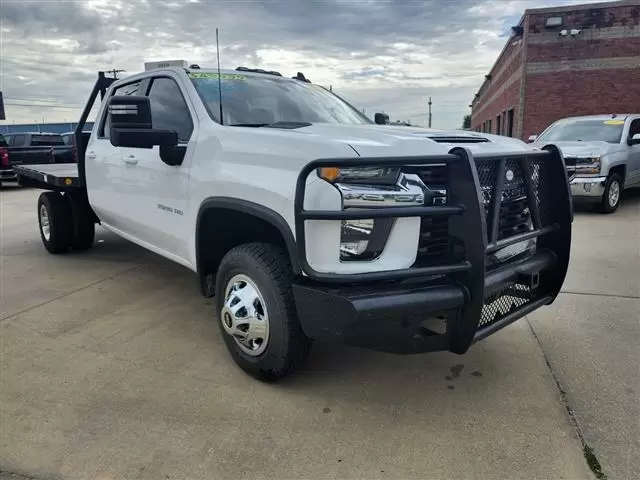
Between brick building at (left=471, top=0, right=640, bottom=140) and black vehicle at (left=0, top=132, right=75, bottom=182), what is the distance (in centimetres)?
1578

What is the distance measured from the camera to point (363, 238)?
271 centimetres

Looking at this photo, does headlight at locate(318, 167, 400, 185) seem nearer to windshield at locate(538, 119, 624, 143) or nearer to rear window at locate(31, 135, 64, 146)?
windshield at locate(538, 119, 624, 143)

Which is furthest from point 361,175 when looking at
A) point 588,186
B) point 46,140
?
point 46,140

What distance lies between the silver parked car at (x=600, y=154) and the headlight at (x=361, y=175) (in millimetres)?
7191

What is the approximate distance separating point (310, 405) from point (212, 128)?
6.16 ft

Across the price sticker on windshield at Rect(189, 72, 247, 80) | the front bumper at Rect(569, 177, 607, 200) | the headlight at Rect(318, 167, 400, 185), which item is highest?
the price sticker on windshield at Rect(189, 72, 247, 80)

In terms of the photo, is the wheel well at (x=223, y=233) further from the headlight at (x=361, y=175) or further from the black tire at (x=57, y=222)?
the black tire at (x=57, y=222)

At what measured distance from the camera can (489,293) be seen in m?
2.85

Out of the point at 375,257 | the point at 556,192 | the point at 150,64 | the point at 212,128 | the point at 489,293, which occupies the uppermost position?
the point at 150,64

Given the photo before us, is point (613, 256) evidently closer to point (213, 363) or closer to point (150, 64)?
point (213, 363)

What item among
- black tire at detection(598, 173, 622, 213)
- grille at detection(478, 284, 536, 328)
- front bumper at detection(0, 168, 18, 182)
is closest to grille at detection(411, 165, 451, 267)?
grille at detection(478, 284, 536, 328)

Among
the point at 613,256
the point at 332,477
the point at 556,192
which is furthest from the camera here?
the point at 613,256

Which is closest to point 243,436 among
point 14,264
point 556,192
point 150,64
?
point 556,192

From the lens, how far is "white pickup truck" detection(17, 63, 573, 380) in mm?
2658
